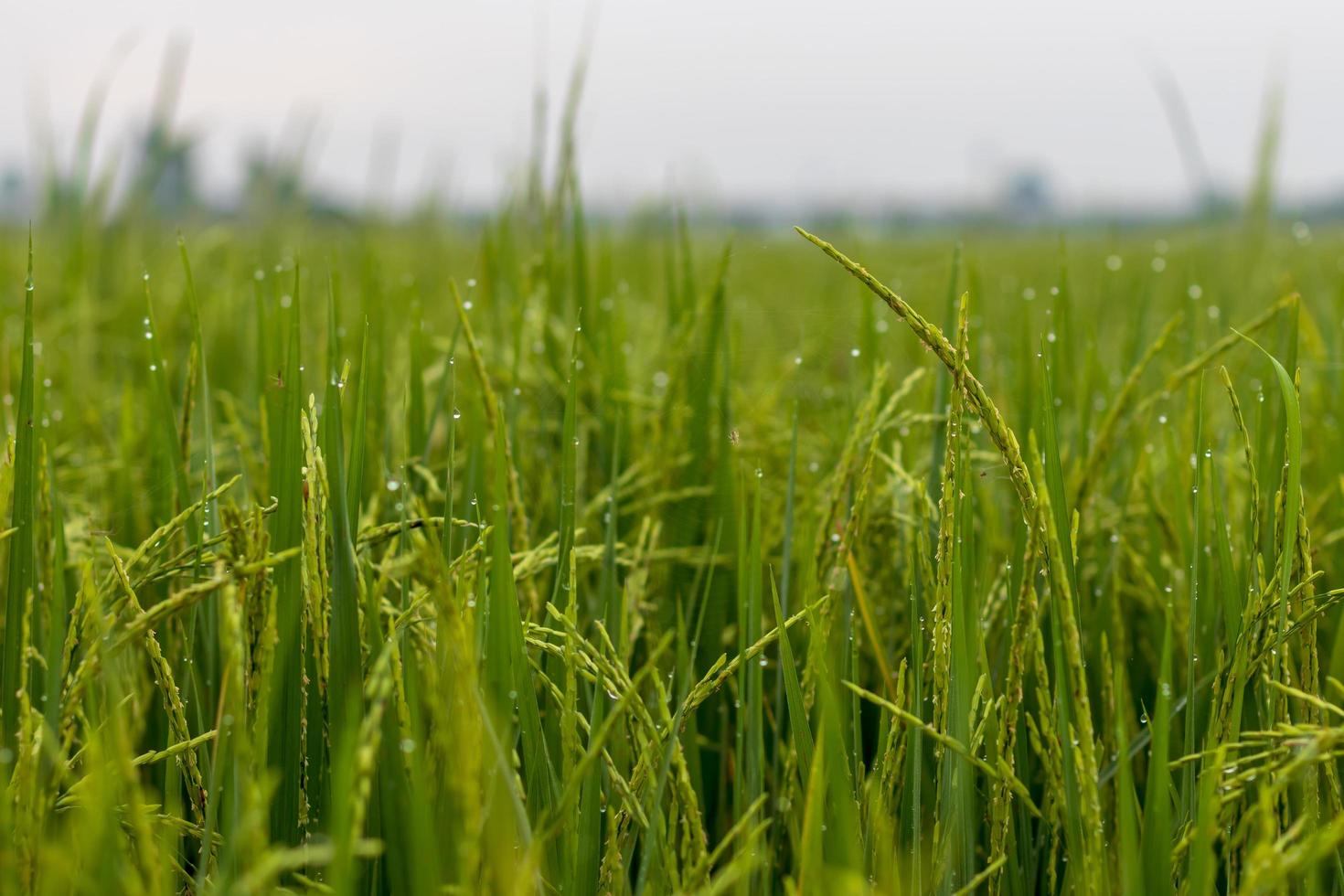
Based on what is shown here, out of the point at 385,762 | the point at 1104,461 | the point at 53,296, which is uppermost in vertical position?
the point at 53,296

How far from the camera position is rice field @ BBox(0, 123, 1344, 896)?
0.55m

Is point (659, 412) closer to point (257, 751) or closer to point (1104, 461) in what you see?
point (1104, 461)

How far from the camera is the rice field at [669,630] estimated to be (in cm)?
55

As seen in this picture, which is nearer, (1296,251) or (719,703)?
(719,703)

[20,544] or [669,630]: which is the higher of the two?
[20,544]

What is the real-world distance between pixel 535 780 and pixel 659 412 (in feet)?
2.02

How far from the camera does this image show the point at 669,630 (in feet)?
2.82

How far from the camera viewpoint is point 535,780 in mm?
667

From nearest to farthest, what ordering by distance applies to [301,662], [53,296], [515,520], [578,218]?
[301,662] → [515,520] → [578,218] → [53,296]

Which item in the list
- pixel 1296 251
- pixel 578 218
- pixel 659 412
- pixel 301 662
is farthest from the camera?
A: pixel 1296 251

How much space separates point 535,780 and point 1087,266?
3.34 m

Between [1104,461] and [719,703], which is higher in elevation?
[1104,461]

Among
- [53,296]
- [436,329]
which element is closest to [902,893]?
[436,329]

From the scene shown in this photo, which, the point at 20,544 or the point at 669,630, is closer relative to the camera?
the point at 20,544
